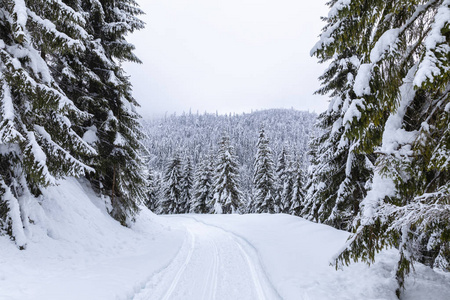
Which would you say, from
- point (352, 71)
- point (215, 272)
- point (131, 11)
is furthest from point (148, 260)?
point (131, 11)

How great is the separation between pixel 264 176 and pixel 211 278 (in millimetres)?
26512

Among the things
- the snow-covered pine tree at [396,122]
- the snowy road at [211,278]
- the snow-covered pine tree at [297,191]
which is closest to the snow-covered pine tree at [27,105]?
the snowy road at [211,278]

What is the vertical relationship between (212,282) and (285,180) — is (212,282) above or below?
below

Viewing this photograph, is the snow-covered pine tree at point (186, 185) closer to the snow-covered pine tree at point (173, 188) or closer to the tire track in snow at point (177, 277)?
Result: the snow-covered pine tree at point (173, 188)

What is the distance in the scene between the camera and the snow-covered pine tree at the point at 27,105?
20.6 feet

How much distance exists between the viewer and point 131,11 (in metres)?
14.0

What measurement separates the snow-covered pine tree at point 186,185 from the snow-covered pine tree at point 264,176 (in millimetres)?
12999

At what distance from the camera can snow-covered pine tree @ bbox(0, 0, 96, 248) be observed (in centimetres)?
627

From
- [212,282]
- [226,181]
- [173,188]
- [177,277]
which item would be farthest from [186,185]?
[212,282]

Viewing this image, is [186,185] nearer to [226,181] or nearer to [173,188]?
[173,188]

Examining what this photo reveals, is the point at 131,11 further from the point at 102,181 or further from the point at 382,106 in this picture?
the point at 382,106

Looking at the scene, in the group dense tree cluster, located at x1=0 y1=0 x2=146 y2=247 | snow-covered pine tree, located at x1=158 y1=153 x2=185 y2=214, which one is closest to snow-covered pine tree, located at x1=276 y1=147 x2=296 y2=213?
snow-covered pine tree, located at x1=158 y1=153 x2=185 y2=214

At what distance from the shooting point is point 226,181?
32938 mm

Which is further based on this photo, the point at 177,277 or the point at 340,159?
the point at 340,159
